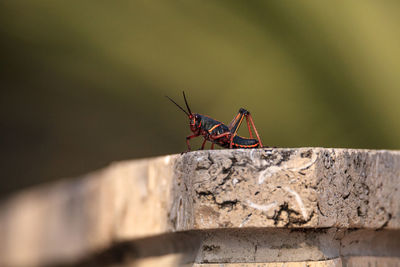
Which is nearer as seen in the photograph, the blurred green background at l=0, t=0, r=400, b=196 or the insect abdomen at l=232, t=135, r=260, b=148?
the insect abdomen at l=232, t=135, r=260, b=148

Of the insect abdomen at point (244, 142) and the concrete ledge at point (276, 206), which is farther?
the insect abdomen at point (244, 142)

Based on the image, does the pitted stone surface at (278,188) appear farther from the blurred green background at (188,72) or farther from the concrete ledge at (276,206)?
the blurred green background at (188,72)

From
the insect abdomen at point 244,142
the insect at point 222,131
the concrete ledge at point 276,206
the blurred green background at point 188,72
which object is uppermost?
the blurred green background at point 188,72

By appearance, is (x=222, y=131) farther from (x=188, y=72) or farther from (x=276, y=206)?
(x=188, y=72)

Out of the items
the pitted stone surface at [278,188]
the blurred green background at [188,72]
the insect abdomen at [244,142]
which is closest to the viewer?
the pitted stone surface at [278,188]

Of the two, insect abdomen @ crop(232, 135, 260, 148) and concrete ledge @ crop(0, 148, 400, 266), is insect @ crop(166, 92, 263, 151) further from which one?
concrete ledge @ crop(0, 148, 400, 266)

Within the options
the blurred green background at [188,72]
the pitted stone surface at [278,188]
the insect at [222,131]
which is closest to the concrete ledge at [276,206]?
the pitted stone surface at [278,188]

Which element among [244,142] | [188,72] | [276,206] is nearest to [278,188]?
[276,206]

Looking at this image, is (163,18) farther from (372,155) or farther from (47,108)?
(372,155)

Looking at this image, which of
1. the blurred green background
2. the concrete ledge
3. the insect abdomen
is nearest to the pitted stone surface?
the concrete ledge
